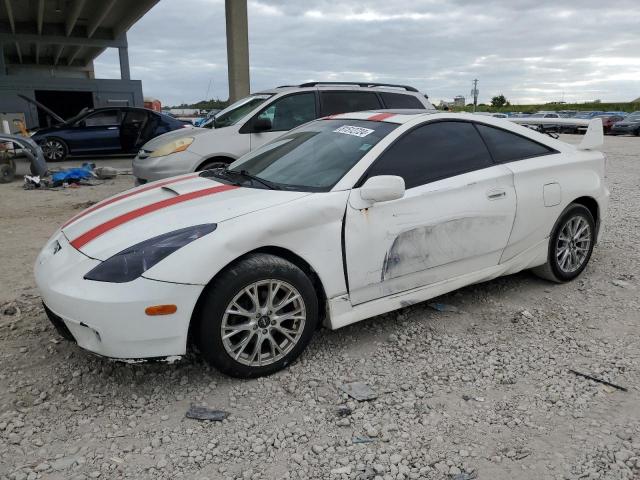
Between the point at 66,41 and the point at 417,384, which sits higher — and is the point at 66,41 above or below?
above

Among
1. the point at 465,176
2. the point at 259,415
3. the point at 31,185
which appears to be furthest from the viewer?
the point at 31,185

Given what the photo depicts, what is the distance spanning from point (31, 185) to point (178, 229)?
8.26 m

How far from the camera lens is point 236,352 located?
113 inches

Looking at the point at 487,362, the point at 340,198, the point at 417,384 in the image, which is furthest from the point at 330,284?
the point at 487,362

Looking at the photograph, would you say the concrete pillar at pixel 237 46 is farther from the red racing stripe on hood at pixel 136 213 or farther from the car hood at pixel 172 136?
the red racing stripe on hood at pixel 136 213

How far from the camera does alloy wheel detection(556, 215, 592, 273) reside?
431 cm

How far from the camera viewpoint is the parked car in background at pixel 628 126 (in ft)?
93.9

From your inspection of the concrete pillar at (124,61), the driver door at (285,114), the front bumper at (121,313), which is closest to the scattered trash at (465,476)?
the front bumper at (121,313)

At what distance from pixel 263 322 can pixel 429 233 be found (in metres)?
1.25

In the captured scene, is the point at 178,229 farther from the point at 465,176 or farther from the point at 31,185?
the point at 31,185

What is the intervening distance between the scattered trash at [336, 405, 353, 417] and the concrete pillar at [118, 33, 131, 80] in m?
28.4

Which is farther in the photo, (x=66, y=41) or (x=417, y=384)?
(x=66, y=41)

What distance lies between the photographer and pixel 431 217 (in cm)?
341

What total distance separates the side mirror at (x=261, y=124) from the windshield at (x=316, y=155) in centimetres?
304
